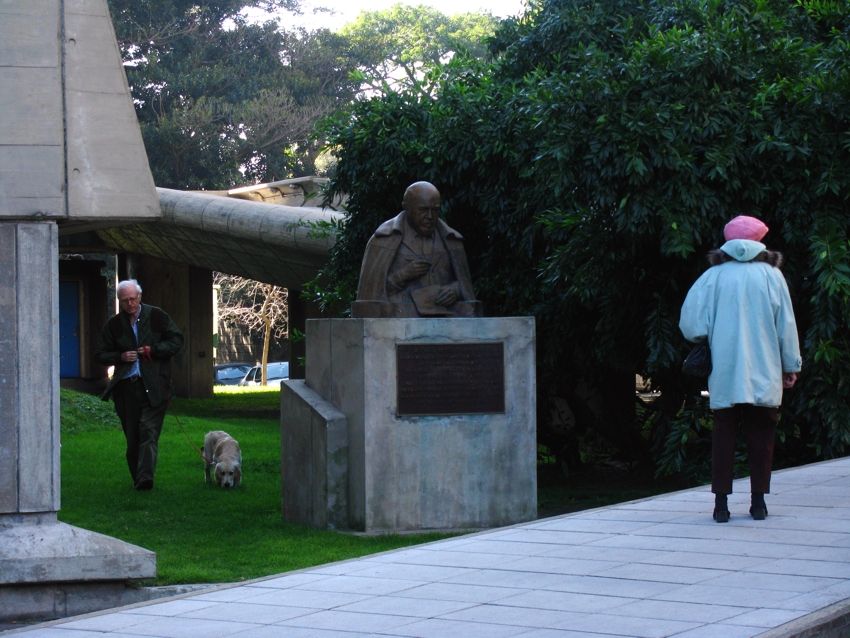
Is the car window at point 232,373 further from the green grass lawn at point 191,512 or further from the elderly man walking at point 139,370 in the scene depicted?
the elderly man walking at point 139,370

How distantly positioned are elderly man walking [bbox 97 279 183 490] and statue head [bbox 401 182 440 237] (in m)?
3.15

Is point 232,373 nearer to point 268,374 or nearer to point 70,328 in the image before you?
point 268,374

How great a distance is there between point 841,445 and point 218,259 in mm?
17555

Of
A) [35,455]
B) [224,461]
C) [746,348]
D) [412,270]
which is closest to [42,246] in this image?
[35,455]

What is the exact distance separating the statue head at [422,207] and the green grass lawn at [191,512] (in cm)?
227

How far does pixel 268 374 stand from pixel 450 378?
4018 centimetres

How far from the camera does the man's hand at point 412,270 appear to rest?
34.5ft

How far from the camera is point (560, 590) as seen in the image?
637 centimetres

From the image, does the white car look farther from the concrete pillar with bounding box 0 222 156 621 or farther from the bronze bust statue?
the concrete pillar with bounding box 0 222 156 621

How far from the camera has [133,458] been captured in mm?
12977

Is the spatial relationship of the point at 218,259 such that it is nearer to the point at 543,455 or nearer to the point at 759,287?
the point at 543,455

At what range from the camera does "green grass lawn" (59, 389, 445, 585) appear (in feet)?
29.0

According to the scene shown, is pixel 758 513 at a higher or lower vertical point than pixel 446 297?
lower

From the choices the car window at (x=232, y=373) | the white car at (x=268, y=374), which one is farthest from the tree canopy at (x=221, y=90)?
the car window at (x=232, y=373)
